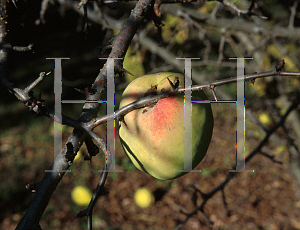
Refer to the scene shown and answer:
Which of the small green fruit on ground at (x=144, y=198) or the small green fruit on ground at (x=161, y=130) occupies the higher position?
the small green fruit on ground at (x=161, y=130)

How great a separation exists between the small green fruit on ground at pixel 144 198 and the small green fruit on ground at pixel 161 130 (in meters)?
2.36

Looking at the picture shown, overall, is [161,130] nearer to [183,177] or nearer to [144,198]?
[144,198]

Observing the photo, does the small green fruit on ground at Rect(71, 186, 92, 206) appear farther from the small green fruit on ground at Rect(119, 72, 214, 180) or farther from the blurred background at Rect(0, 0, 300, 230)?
the small green fruit on ground at Rect(119, 72, 214, 180)

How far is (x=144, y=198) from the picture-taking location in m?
3.22

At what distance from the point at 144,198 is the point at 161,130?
8.40 ft

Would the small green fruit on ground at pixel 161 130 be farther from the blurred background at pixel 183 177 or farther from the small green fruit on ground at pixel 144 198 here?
the small green fruit on ground at pixel 144 198

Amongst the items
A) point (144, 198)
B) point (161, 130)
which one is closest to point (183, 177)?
point (144, 198)

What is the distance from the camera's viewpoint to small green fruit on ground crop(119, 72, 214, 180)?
861 mm

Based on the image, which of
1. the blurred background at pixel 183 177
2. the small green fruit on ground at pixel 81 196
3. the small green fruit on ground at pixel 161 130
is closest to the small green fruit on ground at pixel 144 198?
the blurred background at pixel 183 177

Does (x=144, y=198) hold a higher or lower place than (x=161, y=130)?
lower

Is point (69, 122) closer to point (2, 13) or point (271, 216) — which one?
point (2, 13)

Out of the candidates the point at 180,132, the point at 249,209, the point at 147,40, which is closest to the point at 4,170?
the point at 147,40

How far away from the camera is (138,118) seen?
0.90m

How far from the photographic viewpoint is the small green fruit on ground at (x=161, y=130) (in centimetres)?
86
